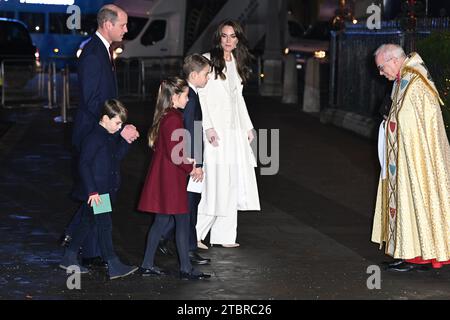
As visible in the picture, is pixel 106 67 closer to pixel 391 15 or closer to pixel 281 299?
pixel 281 299

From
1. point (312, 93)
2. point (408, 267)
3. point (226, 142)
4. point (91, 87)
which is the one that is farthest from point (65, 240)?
point (312, 93)

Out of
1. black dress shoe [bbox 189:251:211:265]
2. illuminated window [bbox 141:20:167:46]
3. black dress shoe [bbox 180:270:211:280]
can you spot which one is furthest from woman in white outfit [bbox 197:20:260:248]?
illuminated window [bbox 141:20:167:46]

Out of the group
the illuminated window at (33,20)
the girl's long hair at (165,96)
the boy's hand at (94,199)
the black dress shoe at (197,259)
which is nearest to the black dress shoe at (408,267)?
the black dress shoe at (197,259)

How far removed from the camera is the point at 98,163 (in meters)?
8.95

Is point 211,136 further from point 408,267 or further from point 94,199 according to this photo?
point 408,267

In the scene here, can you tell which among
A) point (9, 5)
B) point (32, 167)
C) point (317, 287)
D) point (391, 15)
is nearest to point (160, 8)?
point (9, 5)

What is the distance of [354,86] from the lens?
66.9ft

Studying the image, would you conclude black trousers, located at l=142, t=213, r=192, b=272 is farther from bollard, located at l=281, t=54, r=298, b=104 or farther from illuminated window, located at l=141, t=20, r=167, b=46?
illuminated window, located at l=141, t=20, r=167, b=46

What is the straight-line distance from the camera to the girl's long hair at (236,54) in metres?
10.2

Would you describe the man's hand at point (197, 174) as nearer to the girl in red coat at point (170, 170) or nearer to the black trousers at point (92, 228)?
the girl in red coat at point (170, 170)

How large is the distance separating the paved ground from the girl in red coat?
307 millimetres

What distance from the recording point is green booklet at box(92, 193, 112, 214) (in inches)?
348

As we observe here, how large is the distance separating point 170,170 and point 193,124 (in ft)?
1.84
